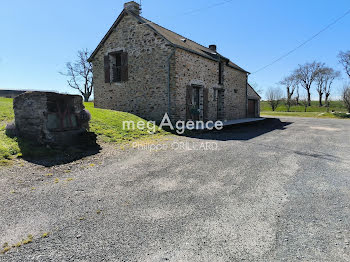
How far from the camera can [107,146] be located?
6.94 meters

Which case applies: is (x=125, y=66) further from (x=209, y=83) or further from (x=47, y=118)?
(x=47, y=118)

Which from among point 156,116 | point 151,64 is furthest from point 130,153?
point 151,64

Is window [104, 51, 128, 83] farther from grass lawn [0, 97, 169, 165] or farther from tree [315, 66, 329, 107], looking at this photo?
tree [315, 66, 329, 107]

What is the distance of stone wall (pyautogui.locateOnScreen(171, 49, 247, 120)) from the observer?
1171 centimetres

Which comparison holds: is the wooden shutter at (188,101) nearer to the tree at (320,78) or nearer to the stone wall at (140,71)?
the stone wall at (140,71)

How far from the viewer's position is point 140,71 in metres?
12.6

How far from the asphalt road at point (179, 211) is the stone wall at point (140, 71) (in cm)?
753

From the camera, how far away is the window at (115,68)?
13.1 metres

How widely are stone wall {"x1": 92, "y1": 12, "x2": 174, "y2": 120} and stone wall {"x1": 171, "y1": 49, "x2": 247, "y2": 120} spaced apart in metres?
0.69

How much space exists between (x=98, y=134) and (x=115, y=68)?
7.78 m

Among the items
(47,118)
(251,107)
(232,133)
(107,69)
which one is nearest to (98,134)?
(47,118)

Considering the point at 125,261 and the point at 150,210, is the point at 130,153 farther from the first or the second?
the point at 125,261

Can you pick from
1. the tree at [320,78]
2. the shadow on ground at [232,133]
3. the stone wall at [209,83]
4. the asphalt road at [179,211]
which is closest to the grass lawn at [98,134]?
the asphalt road at [179,211]

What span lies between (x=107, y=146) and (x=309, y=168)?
5.72 meters
